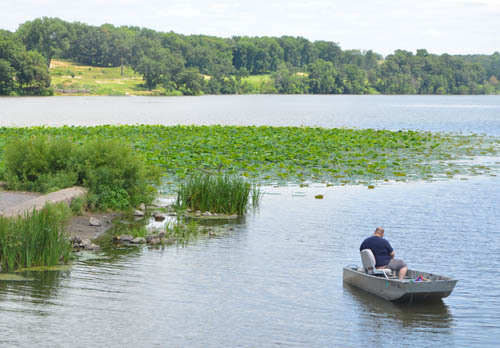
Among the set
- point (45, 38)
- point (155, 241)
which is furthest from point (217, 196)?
point (45, 38)

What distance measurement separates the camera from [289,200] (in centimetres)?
2394

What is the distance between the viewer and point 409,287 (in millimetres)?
12852

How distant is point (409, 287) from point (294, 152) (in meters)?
22.7

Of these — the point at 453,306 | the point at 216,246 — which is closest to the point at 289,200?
the point at 216,246

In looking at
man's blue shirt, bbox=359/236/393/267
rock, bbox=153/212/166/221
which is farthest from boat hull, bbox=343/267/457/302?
rock, bbox=153/212/166/221

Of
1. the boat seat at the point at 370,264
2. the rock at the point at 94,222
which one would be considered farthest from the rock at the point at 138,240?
the boat seat at the point at 370,264

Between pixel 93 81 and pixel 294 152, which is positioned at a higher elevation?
pixel 93 81

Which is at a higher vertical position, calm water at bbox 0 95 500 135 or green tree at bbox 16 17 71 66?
green tree at bbox 16 17 71 66

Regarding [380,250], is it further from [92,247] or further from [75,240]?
[75,240]

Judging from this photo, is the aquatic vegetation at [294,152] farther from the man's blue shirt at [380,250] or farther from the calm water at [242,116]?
the calm water at [242,116]

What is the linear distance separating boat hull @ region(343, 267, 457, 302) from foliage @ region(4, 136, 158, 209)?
32.3ft

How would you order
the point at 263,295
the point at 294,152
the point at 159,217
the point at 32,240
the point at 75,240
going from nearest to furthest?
the point at 263,295 → the point at 32,240 → the point at 75,240 → the point at 159,217 → the point at 294,152

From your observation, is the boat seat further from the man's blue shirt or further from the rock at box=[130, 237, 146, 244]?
the rock at box=[130, 237, 146, 244]

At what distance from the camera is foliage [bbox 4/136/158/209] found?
69.5ft
